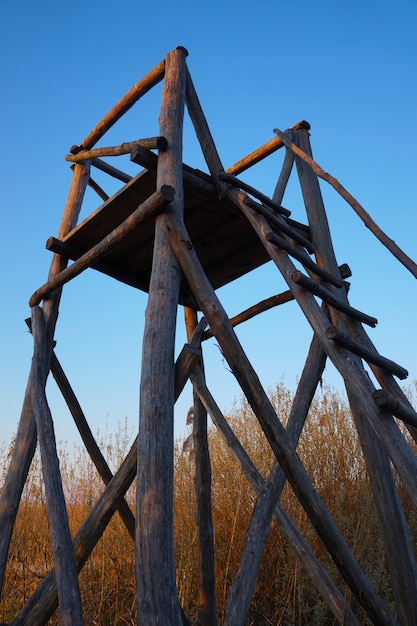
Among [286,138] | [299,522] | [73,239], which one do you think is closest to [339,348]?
[286,138]

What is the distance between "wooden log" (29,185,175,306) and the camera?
99.3 inches

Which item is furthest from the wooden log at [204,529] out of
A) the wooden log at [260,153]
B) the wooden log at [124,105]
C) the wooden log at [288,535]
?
the wooden log at [124,105]

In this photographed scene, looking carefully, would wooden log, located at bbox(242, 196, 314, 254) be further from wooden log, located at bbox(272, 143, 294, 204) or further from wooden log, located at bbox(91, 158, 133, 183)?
wooden log, located at bbox(91, 158, 133, 183)

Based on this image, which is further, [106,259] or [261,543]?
[106,259]

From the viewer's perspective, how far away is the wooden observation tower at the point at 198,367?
208 cm

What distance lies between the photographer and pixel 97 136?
3.59 m

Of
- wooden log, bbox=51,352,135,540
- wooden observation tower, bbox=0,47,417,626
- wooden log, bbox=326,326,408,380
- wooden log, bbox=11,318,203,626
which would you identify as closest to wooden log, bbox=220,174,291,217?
wooden observation tower, bbox=0,47,417,626

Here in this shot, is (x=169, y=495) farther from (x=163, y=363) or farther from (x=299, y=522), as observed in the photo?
(x=299, y=522)

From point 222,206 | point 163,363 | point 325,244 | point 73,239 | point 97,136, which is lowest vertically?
point 163,363

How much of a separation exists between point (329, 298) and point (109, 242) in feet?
3.56

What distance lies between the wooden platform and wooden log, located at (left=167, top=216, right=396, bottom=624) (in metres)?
0.65

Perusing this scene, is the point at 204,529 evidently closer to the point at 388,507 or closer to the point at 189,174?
the point at 388,507

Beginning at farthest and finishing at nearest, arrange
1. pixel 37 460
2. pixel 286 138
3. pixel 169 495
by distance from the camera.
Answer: pixel 37 460 → pixel 286 138 → pixel 169 495

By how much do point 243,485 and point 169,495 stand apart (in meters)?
3.02
